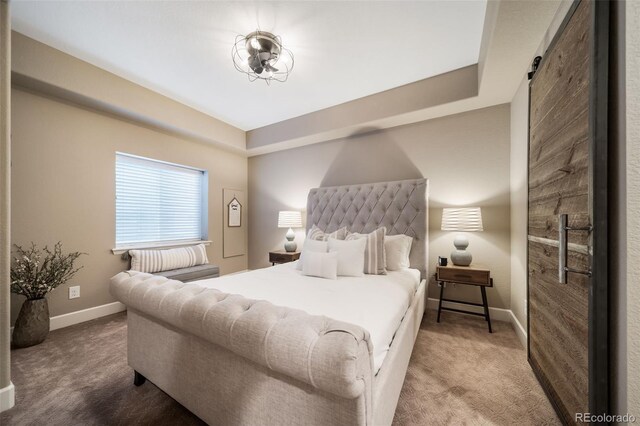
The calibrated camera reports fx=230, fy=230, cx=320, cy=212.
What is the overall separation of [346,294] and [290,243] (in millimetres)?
2223

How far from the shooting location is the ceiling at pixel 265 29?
177cm

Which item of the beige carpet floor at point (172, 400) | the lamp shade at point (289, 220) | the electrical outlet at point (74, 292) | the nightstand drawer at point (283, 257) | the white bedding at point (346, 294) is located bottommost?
the beige carpet floor at point (172, 400)

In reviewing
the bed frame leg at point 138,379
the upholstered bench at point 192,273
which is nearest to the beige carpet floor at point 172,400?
the bed frame leg at point 138,379

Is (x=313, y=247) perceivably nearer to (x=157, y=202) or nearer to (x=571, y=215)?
(x=571, y=215)

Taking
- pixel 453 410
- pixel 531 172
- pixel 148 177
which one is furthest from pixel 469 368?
pixel 148 177

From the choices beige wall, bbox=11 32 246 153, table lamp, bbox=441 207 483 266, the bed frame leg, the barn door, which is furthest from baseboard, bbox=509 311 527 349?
beige wall, bbox=11 32 246 153

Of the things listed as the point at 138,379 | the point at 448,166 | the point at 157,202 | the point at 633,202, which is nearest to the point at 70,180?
the point at 157,202

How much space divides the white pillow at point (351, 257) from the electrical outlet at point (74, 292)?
287 centimetres

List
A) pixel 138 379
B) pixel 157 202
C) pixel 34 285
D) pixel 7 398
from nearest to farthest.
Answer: pixel 7 398, pixel 138 379, pixel 34 285, pixel 157 202

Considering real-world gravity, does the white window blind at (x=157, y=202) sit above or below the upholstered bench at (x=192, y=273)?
above

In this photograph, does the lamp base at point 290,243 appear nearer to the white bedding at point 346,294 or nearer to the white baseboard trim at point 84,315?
the white bedding at point 346,294

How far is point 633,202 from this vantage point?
2.63 ft

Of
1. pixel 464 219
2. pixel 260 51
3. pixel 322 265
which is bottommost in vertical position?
pixel 322 265

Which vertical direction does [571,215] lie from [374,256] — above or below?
above
